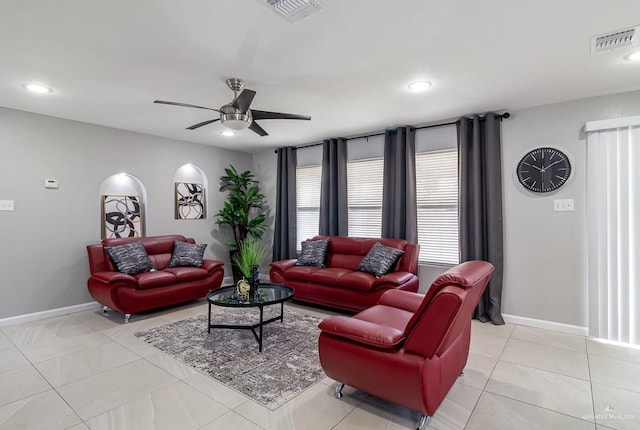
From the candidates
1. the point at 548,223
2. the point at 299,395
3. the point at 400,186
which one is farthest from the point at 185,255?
the point at 548,223

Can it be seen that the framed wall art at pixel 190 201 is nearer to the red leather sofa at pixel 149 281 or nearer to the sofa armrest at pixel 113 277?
the red leather sofa at pixel 149 281

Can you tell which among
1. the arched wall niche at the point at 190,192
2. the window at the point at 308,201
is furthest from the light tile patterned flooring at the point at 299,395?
the window at the point at 308,201

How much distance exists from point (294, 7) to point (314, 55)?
64 centimetres

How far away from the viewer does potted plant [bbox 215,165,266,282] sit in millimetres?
5973

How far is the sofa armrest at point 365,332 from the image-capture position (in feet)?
6.48

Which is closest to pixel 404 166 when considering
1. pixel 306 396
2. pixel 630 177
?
pixel 630 177

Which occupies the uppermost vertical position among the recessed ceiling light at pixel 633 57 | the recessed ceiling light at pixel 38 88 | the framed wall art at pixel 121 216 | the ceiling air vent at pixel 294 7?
the recessed ceiling light at pixel 38 88

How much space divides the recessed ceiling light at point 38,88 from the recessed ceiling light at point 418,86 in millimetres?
3682

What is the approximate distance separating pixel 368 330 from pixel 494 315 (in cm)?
263

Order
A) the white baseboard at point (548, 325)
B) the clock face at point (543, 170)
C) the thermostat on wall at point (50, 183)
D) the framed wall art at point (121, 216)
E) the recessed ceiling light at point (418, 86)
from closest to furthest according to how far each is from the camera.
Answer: the recessed ceiling light at point (418, 86) → the white baseboard at point (548, 325) → the clock face at point (543, 170) → the thermostat on wall at point (50, 183) → the framed wall art at point (121, 216)

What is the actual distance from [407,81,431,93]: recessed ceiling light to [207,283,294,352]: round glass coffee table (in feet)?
8.35

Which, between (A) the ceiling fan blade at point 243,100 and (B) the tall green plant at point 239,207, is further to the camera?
(B) the tall green plant at point 239,207

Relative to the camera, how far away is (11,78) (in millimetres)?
3008

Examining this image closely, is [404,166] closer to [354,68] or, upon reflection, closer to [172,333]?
[354,68]
